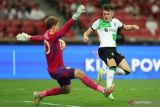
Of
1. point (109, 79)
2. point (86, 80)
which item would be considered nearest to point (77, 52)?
point (109, 79)

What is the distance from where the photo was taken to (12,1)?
26922mm

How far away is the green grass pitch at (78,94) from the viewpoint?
A: 45.8 feet

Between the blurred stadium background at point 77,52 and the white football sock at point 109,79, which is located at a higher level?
the blurred stadium background at point 77,52

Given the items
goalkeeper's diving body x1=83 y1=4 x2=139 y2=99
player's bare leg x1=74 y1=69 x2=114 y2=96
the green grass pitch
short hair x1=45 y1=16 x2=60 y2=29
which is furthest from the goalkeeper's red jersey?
goalkeeper's diving body x1=83 y1=4 x2=139 y2=99

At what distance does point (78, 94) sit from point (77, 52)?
6372 millimetres

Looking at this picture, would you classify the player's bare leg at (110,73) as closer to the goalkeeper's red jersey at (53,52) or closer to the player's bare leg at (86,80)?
the player's bare leg at (86,80)

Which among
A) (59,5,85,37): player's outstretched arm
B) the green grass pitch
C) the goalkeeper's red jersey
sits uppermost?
(59,5,85,37): player's outstretched arm

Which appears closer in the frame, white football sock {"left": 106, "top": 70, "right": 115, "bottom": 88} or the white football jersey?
white football sock {"left": 106, "top": 70, "right": 115, "bottom": 88}

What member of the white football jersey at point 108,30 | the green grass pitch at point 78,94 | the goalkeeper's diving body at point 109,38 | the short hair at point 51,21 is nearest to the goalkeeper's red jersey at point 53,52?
the short hair at point 51,21

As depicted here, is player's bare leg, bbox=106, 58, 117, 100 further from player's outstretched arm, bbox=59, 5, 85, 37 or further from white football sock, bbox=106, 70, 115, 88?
player's outstretched arm, bbox=59, 5, 85, 37

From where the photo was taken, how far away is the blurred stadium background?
1607 cm

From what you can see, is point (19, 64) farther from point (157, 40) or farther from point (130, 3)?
point (130, 3)

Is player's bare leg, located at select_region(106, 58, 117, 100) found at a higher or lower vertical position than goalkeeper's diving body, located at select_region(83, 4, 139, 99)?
lower

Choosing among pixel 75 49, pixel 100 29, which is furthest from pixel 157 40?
pixel 100 29
